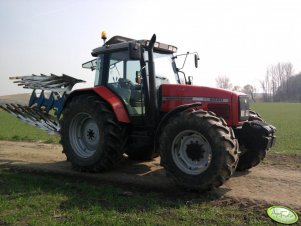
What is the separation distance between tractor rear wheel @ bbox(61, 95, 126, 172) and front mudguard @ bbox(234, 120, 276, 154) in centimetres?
229

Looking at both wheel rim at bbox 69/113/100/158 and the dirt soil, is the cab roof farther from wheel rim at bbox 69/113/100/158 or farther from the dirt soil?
the dirt soil

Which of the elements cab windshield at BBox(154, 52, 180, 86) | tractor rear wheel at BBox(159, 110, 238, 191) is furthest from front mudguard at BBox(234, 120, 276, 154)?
cab windshield at BBox(154, 52, 180, 86)

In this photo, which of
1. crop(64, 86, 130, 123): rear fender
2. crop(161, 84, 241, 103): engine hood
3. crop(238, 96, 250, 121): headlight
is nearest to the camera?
crop(161, 84, 241, 103): engine hood

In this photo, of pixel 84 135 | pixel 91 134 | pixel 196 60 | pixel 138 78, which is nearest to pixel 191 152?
pixel 138 78

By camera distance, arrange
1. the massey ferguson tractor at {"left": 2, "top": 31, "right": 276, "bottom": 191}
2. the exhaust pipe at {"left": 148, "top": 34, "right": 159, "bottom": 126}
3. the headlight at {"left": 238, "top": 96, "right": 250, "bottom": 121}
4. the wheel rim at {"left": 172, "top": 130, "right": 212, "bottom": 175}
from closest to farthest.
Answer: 1. the massey ferguson tractor at {"left": 2, "top": 31, "right": 276, "bottom": 191}
2. the wheel rim at {"left": 172, "top": 130, "right": 212, "bottom": 175}
3. the headlight at {"left": 238, "top": 96, "right": 250, "bottom": 121}
4. the exhaust pipe at {"left": 148, "top": 34, "right": 159, "bottom": 126}

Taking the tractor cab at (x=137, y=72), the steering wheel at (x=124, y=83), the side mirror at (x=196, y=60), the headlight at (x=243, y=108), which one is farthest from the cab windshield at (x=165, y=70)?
the headlight at (x=243, y=108)

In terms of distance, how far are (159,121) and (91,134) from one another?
1.66 metres

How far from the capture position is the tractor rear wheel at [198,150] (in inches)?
213

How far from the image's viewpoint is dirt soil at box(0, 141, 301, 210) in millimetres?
5672

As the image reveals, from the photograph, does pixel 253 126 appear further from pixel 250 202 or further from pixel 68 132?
pixel 68 132

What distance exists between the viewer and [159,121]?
6.81 m

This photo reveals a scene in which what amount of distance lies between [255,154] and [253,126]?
790 millimetres

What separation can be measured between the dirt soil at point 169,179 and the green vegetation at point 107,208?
0.52m

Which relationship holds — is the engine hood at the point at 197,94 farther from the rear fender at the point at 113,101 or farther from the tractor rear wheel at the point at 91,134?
the tractor rear wheel at the point at 91,134
